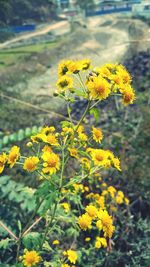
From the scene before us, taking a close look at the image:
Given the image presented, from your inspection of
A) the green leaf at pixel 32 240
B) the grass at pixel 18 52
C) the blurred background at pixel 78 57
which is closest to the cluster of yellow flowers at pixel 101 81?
the green leaf at pixel 32 240

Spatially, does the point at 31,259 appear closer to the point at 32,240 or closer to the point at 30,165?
the point at 32,240

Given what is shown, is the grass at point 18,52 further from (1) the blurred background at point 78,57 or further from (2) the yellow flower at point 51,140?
(2) the yellow flower at point 51,140

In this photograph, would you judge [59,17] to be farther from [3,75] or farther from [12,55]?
[3,75]

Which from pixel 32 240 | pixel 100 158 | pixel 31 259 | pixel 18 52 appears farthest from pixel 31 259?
pixel 18 52

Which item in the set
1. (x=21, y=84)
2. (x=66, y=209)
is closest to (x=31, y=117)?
(x=21, y=84)

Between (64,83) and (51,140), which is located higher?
(64,83)

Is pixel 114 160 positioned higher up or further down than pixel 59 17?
further down
